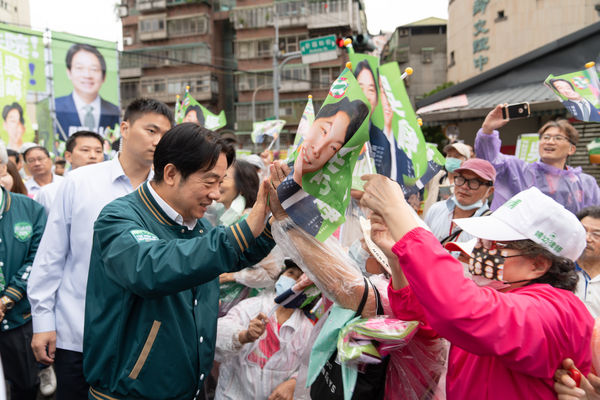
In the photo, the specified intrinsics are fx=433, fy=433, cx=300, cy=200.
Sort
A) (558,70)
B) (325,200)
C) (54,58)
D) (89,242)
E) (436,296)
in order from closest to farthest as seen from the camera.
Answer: (436,296)
(325,200)
(89,242)
(558,70)
(54,58)

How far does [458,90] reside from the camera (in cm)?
1112

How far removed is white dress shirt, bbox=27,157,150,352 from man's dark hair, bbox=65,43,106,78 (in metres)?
15.9

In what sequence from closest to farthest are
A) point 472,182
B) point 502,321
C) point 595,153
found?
point 502,321, point 472,182, point 595,153

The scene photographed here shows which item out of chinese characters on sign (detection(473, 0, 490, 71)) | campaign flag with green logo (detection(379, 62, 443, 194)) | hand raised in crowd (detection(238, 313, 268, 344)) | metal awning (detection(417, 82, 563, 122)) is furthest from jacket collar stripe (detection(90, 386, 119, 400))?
chinese characters on sign (detection(473, 0, 490, 71))

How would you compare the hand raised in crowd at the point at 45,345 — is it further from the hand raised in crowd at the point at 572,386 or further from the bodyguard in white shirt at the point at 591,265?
the bodyguard in white shirt at the point at 591,265

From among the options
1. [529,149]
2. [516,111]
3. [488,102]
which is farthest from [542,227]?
[488,102]

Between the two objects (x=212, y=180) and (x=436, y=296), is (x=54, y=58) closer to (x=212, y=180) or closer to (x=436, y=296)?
(x=212, y=180)

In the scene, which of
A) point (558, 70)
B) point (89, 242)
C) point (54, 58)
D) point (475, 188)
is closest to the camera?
point (89, 242)

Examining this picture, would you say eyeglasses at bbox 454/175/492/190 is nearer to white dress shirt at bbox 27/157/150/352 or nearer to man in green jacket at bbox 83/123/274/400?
man in green jacket at bbox 83/123/274/400

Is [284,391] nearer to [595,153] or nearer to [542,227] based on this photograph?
[542,227]

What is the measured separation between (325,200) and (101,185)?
161 centimetres

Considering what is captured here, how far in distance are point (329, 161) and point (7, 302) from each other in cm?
286

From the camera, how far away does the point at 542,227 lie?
59.7 inches

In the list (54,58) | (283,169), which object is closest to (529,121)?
(283,169)
